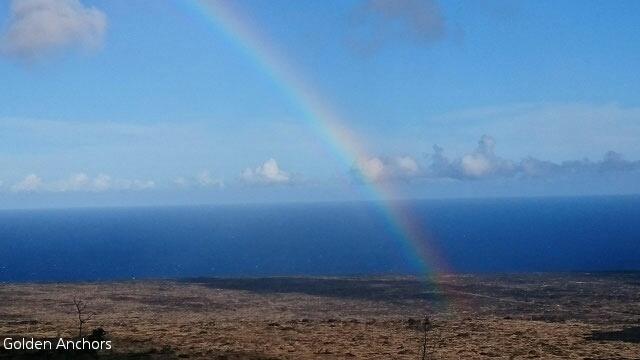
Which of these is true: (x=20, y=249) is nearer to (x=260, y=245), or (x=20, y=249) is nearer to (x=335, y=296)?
(x=260, y=245)

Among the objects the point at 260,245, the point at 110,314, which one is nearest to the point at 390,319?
the point at 110,314

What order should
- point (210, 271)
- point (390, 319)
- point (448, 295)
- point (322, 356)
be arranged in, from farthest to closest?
point (210, 271), point (448, 295), point (390, 319), point (322, 356)

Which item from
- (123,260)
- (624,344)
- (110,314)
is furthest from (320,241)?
(624,344)

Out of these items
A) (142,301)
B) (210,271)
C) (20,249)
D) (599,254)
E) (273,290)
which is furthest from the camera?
(20,249)

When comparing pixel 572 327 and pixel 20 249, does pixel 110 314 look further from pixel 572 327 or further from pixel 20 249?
pixel 20 249

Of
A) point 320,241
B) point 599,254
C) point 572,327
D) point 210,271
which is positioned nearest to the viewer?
point 572,327

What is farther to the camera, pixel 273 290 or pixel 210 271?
pixel 210 271
